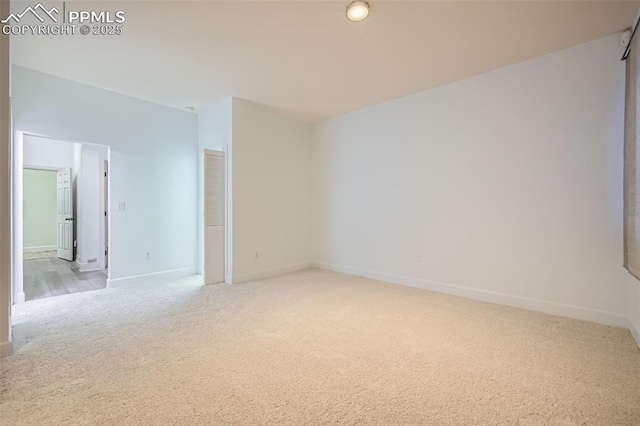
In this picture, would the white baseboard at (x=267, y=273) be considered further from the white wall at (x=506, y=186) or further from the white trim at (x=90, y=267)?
the white trim at (x=90, y=267)

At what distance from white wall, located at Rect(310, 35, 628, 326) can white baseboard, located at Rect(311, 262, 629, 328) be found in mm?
12

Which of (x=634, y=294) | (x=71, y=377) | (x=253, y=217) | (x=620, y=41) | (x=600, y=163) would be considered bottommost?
(x=71, y=377)

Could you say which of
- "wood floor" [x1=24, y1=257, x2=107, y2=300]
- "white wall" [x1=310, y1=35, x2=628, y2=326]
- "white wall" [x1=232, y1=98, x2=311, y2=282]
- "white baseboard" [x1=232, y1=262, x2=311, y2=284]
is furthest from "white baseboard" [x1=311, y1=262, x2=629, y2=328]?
"wood floor" [x1=24, y1=257, x2=107, y2=300]

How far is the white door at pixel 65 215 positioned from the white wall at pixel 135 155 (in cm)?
326

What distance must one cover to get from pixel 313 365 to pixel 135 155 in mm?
4290

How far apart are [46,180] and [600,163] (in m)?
12.6

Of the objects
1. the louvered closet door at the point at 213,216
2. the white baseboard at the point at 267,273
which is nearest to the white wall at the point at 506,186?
the white baseboard at the point at 267,273

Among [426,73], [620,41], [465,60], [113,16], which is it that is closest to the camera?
[113,16]

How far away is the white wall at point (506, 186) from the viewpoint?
2.93m

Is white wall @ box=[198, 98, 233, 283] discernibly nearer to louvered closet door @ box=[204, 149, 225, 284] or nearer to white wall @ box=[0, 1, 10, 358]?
louvered closet door @ box=[204, 149, 225, 284]

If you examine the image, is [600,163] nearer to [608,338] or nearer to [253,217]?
[608,338]

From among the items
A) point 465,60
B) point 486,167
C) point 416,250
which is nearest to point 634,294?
point 486,167

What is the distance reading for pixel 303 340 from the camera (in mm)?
2541

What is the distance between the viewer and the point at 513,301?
3.44m
